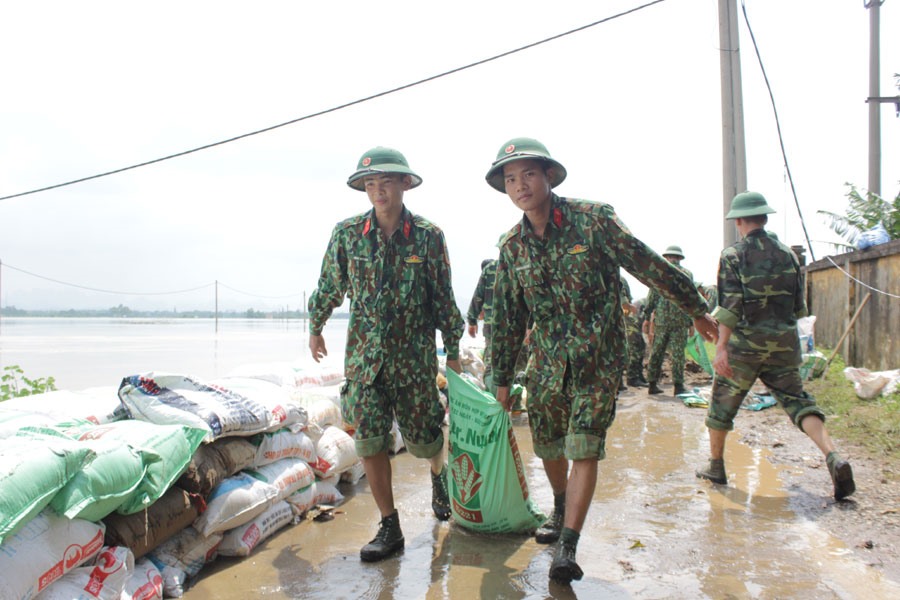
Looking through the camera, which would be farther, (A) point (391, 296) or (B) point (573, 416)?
(A) point (391, 296)

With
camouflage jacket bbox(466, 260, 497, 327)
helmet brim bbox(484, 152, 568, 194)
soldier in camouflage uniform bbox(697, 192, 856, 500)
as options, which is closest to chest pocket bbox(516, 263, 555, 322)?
helmet brim bbox(484, 152, 568, 194)

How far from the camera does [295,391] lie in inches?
173

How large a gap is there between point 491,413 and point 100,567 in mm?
1768

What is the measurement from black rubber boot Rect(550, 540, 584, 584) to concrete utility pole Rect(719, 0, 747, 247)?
692 cm

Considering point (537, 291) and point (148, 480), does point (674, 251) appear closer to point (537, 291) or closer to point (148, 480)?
point (537, 291)

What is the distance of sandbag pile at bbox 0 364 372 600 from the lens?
2.16 meters

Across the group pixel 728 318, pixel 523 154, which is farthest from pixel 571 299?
pixel 728 318

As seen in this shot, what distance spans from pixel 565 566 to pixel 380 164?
2.06 meters

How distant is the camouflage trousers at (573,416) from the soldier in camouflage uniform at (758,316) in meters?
1.55

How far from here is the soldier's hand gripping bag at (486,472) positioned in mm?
3174

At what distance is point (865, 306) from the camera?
7.99 metres

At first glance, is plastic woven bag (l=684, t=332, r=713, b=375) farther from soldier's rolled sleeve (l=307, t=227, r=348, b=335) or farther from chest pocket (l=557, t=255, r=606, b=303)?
soldier's rolled sleeve (l=307, t=227, r=348, b=335)

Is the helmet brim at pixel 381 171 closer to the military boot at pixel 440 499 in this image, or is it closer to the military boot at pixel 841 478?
the military boot at pixel 440 499

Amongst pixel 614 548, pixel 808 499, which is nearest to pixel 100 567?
pixel 614 548
